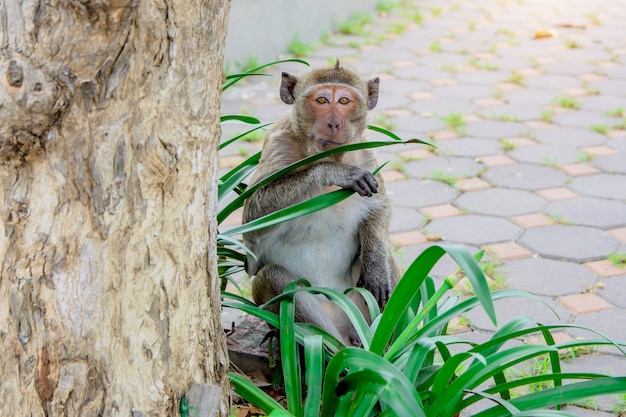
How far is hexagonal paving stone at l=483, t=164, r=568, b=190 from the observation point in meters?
5.60

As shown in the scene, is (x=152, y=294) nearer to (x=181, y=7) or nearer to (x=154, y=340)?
(x=154, y=340)

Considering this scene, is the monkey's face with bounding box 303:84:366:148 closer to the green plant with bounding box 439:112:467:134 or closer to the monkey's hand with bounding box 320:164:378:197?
the monkey's hand with bounding box 320:164:378:197

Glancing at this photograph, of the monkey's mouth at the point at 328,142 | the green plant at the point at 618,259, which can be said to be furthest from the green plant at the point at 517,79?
the monkey's mouth at the point at 328,142

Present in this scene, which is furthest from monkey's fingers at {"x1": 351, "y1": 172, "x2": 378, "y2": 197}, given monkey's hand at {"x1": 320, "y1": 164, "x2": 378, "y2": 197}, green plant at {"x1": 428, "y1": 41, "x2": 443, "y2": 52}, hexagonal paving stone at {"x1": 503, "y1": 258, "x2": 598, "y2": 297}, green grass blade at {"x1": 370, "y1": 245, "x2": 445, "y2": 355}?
green plant at {"x1": 428, "y1": 41, "x2": 443, "y2": 52}

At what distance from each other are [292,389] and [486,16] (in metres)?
8.59

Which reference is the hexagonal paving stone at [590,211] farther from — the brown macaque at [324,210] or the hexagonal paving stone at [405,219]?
the brown macaque at [324,210]

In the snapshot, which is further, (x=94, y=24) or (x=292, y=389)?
(x=292, y=389)

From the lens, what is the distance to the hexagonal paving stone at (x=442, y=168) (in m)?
5.80

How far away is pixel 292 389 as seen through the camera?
273 centimetres

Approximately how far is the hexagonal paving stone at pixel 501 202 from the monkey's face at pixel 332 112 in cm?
203

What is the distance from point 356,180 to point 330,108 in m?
0.34

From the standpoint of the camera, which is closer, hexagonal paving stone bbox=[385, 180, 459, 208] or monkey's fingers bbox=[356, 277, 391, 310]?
monkey's fingers bbox=[356, 277, 391, 310]

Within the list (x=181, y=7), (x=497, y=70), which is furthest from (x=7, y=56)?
(x=497, y=70)

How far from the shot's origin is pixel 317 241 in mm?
3521
